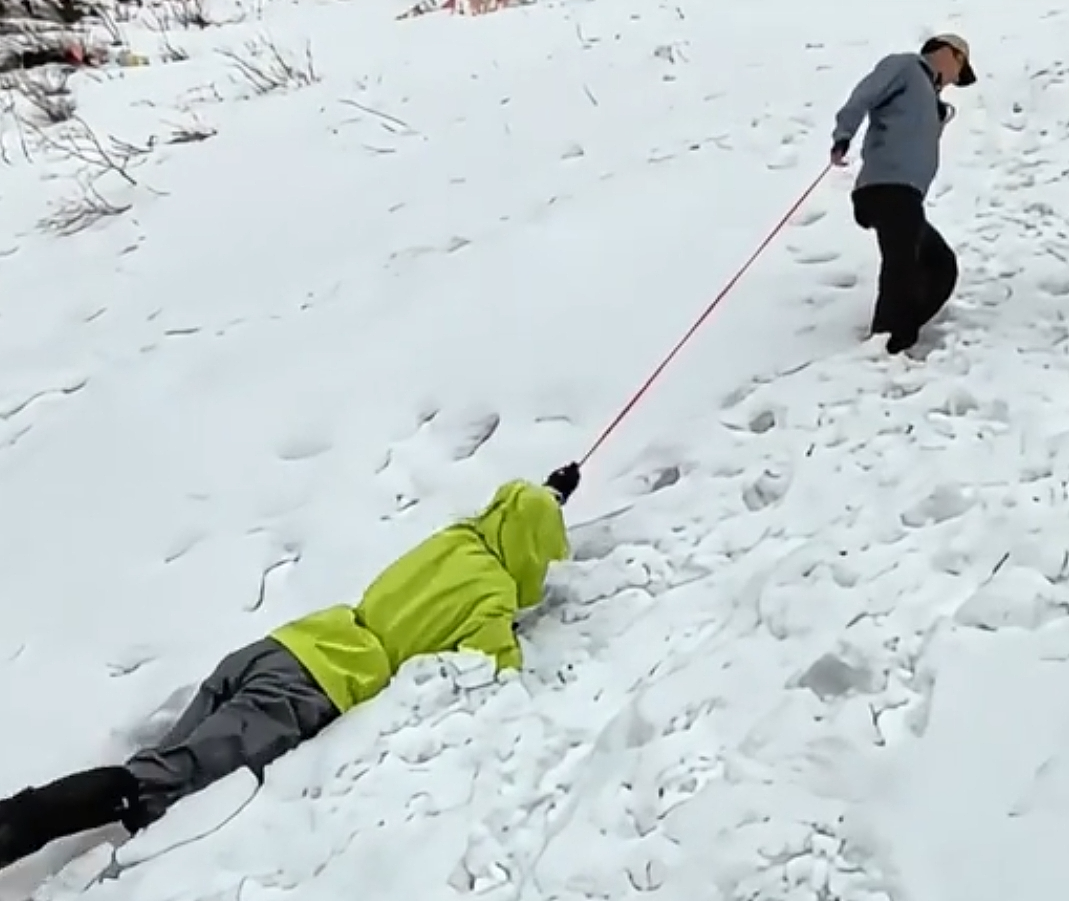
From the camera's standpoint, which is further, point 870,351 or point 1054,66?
point 1054,66

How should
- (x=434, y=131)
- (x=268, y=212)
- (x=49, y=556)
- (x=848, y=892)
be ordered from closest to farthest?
(x=848, y=892), (x=49, y=556), (x=268, y=212), (x=434, y=131)

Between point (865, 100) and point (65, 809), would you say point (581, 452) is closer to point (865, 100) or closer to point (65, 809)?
point (865, 100)

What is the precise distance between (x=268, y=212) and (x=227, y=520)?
2.99 meters

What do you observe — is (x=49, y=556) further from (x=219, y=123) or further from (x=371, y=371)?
(x=219, y=123)

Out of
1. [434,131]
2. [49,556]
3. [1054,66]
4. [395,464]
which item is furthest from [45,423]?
[1054,66]

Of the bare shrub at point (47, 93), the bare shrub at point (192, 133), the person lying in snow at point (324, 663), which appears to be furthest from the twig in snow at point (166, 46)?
the person lying in snow at point (324, 663)

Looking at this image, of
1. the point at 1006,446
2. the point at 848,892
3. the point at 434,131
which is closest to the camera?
the point at 848,892

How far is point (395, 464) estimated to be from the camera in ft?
18.3

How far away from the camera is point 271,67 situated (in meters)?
10.7

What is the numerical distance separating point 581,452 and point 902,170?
1594 mm

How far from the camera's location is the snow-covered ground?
348cm

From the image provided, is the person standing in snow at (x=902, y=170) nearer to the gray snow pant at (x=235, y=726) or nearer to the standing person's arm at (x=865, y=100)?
the standing person's arm at (x=865, y=100)

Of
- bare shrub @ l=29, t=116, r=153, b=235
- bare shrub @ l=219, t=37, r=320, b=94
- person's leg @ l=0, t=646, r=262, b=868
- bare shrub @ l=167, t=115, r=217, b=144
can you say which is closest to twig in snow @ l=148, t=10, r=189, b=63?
bare shrub @ l=219, t=37, r=320, b=94

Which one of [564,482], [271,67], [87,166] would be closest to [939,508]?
[564,482]
